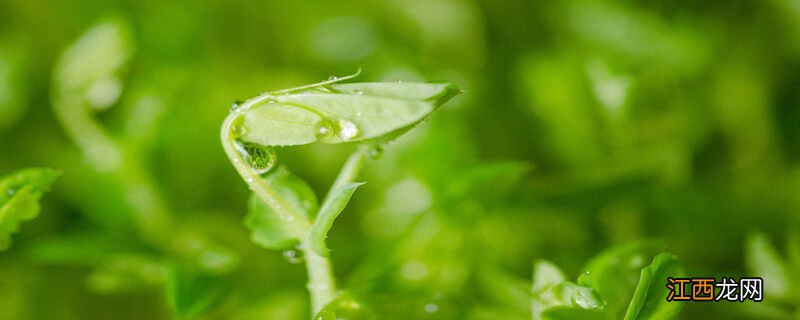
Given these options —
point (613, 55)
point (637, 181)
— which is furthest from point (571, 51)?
point (637, 181)

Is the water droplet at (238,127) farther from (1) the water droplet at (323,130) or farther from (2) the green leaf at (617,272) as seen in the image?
(2) the green leaf at (617,272)

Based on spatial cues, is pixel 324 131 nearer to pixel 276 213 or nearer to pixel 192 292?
pixel 276 213

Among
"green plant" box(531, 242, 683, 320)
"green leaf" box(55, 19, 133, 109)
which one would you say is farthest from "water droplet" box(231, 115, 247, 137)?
"green leaf" box(55, 19, 133, 109)

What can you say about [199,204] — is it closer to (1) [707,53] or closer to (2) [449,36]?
(2) [449,36]

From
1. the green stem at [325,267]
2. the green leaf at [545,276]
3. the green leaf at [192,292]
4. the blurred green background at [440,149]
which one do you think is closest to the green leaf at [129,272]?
the blurred green background at [440,149]

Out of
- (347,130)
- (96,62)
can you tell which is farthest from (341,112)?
(96,62)

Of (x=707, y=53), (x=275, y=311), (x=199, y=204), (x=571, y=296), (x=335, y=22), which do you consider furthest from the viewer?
(x=335, y=22)

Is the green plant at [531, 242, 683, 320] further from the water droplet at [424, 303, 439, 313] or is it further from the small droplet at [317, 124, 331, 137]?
the small droplet at [317, 124, 331, 137]
